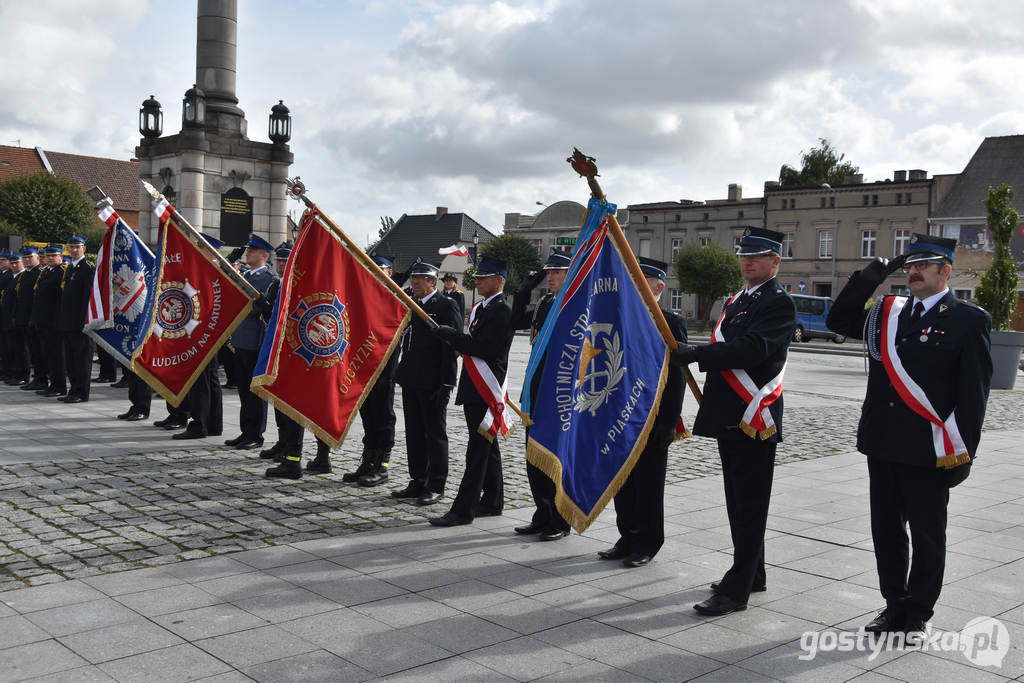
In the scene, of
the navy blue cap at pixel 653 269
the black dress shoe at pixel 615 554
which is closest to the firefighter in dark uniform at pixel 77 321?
the navy blue cap at pixel 653 269

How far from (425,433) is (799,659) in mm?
3989

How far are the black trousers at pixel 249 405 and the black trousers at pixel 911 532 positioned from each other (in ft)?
21.6

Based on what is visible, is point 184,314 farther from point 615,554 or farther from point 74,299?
point 615,554

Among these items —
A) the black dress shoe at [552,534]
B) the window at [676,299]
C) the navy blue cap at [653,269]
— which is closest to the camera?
the navy blue cap at [653,269]

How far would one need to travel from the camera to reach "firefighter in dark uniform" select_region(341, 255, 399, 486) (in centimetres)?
814

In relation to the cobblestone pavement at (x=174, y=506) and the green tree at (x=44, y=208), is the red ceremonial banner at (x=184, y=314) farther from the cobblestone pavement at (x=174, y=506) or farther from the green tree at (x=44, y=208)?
the green tree at (x=44, y=208)

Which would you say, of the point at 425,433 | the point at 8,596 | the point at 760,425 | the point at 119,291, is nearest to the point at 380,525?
the point at 425,433

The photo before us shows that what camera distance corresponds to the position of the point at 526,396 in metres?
6.29

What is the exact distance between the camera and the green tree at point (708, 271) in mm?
54188

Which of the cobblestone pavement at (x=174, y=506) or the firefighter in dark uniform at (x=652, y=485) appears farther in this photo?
the firefighter in dark uniform at (x=652, y=485)

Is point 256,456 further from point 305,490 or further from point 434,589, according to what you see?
point 434,589

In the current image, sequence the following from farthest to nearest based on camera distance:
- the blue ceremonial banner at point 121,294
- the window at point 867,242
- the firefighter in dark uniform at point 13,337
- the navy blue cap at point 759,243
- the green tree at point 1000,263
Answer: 1. the window at point 867,242
2. the green tree at point 1000,263
3. the firefighter in dark uniform at point 13,337
4. the blue ceremonial banner at point 121,294
5. the navy blue cap at point 759,243

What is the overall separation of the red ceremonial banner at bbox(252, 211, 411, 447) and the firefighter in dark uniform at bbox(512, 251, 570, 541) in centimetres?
113
